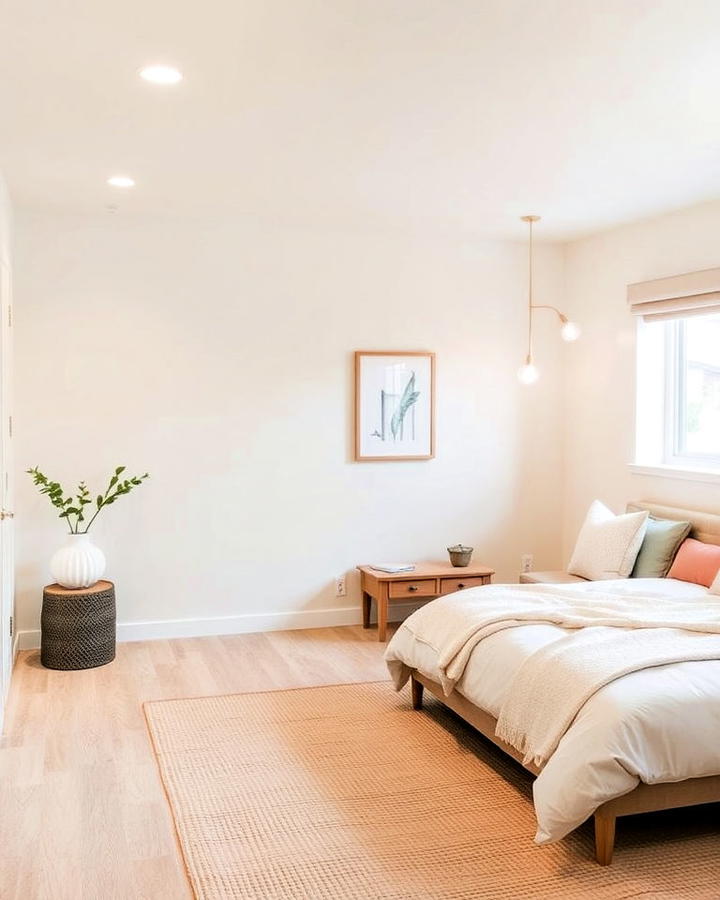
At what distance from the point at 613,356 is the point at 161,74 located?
360cm

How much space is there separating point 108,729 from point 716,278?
144 inches

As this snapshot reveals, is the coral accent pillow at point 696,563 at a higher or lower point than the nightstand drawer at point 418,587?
higher

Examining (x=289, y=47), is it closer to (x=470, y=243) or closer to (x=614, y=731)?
(x=614, y=731)

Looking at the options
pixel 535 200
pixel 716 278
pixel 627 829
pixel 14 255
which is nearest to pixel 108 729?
pixel 627 829

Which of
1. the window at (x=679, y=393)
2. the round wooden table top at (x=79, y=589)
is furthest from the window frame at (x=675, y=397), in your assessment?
the round wooden table top at (x=79, y=589)

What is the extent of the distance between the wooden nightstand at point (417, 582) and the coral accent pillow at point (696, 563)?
47.0 inches

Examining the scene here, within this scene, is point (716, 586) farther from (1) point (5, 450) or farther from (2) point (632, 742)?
(1) point (5, 450)

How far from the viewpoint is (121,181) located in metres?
4.61

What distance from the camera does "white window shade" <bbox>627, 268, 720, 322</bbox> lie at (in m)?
5.00

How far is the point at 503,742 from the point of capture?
3463 mm

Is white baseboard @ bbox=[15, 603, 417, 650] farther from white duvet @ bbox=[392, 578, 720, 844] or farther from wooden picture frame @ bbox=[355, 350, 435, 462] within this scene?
white duvet @ bbox=[392, 578, 720, 844]

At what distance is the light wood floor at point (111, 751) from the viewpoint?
9.36ft

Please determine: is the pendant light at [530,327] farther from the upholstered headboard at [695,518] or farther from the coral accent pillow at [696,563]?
the coral accent pillow at [696,563]

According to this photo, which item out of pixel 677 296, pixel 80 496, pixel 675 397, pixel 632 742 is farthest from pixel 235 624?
pixel 632 742
